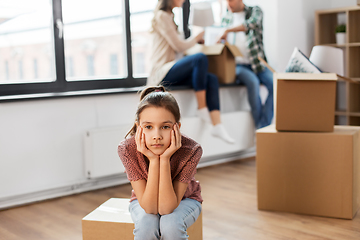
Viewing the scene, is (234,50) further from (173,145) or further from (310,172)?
(173,145)

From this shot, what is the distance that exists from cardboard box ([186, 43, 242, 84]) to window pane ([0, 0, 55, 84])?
42.7 inches

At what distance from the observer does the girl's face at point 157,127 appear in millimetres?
1433

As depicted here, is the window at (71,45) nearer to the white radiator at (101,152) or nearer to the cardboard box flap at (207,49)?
the white radiator at (101,152)

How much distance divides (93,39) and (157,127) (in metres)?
1.88

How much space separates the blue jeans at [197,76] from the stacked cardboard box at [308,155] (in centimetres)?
94

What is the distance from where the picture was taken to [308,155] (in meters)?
2.12

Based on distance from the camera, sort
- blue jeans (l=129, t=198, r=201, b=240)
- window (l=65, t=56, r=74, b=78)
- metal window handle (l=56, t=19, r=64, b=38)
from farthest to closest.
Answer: window (l=65, t=56, r=74, b=78) < metal window handle (l=56, t=19, r=64, b=38) < blue jeans (l=129, t=198, r=201, b=240)

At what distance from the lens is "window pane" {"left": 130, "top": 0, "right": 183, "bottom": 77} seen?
10.8 ft

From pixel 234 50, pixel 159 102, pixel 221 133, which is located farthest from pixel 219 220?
pixel 234 50

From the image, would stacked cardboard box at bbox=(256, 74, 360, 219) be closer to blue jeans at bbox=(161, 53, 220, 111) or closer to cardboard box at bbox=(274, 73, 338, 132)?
cardboard box at bbox=(274, 73, 338, 132)

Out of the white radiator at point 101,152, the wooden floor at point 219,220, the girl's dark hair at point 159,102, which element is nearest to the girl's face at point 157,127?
the girl's dark hair at point 159,102

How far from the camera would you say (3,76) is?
2648 mm

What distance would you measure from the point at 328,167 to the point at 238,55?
1.43m

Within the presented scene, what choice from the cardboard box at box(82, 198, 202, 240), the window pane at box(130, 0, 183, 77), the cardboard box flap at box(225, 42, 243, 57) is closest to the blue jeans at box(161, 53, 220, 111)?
the cardboard box flap at box(225, 42, 243, 57)
